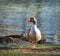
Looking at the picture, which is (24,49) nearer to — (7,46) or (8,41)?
(7,46)

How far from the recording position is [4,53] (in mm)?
12297

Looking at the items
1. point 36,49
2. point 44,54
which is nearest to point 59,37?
point 36,49

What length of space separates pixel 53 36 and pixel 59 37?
0.42 meters

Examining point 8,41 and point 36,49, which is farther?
point 8,41

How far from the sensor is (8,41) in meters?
15.6

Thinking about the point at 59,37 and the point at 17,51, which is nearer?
the point at 17,51

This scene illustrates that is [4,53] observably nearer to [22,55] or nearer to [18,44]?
[22,55]

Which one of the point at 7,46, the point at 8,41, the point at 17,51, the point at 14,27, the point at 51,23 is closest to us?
the point at 17,51

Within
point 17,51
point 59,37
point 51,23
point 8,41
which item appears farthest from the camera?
point 51,23

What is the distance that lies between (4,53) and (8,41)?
3.31 metres

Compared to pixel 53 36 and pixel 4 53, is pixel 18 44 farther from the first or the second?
pixel 53 36

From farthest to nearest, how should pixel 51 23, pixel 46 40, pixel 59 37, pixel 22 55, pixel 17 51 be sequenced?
pixel 51 23 < pixel 59 37 < pixel 46 40 < pixel 17 51 < pixel 22 55

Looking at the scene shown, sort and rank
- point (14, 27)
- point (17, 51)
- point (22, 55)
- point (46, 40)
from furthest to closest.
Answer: point (14, 27), point (46, 40), point (17, 51), point (22, 55)

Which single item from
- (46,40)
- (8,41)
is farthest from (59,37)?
(8,41)
